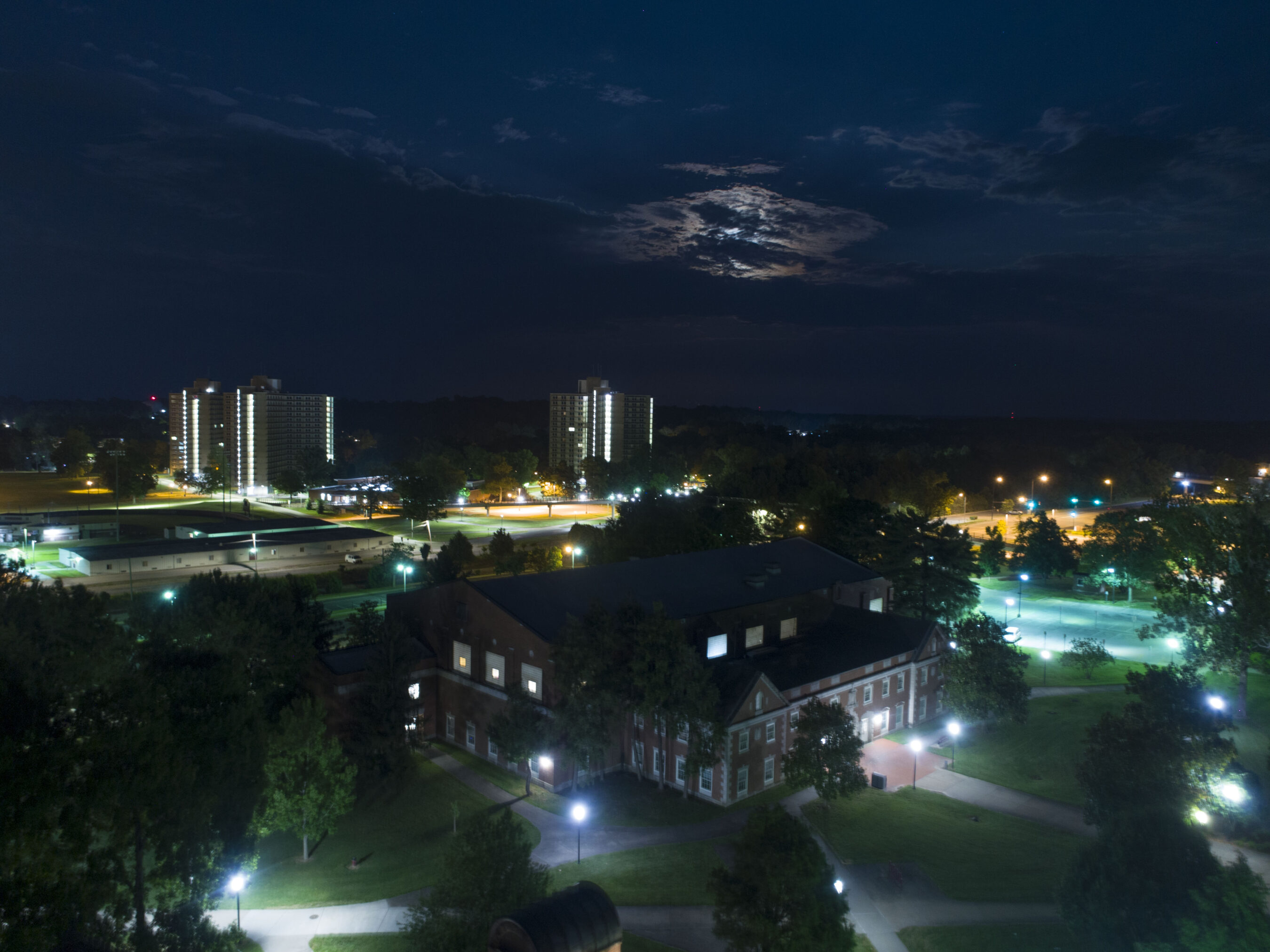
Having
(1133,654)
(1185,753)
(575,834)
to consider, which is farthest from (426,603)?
(1133,654)

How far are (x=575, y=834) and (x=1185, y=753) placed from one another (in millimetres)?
22176

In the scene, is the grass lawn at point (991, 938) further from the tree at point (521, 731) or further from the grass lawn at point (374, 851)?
the tree at point (521, 731)

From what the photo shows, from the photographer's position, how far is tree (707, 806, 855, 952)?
18.1m

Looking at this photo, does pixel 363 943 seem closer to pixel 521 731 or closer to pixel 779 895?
pixel 521 731

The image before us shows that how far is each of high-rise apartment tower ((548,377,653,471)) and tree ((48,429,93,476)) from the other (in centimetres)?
10226

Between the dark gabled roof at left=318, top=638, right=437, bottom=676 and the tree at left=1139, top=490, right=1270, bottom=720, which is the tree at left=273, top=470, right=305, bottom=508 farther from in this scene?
the tree at left=1139, top=490, right=1270, bottom=720

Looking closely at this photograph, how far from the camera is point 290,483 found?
14575cm

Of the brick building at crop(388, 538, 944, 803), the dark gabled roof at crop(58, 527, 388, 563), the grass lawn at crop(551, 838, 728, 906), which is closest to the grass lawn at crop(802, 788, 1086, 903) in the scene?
the brick building at crop(388, 538, 944, 803)

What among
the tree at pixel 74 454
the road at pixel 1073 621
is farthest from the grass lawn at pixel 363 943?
the tree at pixel 74 454

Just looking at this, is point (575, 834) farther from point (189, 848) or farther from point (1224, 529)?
point (1224, 529)

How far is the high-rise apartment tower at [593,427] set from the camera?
184875 mm

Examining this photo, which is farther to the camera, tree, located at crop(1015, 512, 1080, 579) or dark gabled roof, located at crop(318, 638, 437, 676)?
tree, located at crop(1015, 512, 1080, 579)

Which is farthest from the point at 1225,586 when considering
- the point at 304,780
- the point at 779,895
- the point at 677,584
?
the point at 304,780

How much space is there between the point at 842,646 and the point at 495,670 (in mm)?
18314
